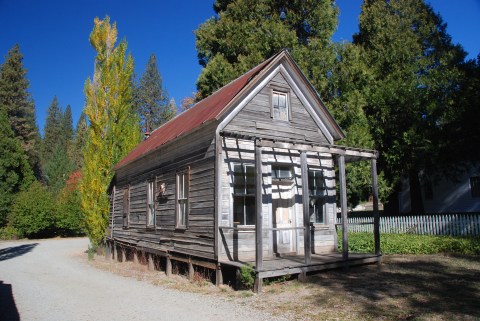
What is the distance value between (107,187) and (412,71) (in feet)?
68.2

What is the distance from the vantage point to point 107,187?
21031mm

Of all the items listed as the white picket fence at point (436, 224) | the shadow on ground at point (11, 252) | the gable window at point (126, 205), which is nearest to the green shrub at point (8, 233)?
the shadow on ground at point (11, 252)

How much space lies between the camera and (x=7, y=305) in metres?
8.73

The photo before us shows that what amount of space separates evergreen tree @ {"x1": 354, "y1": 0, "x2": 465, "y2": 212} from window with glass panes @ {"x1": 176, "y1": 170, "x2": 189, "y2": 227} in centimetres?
1486

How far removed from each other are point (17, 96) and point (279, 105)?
2101 inches

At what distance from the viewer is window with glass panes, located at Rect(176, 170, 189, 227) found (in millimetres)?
12322

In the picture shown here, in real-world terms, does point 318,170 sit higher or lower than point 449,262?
higher

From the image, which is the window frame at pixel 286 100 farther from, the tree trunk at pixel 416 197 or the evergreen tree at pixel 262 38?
the tree trunk at pixel 416 197

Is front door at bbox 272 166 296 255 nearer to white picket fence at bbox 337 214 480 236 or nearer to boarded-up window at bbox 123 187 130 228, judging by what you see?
white picket fence at bbox 337 214 480 236

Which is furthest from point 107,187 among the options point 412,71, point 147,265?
point 412,71

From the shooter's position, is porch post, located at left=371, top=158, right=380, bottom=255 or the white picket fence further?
the white picket fence

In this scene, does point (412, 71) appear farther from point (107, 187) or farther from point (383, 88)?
point (107, 187)

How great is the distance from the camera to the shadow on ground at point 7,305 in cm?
763

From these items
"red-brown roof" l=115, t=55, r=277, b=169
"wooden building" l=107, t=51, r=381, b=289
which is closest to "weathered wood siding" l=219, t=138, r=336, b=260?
"wooden building" l=107, t=51, r=381, b=289
